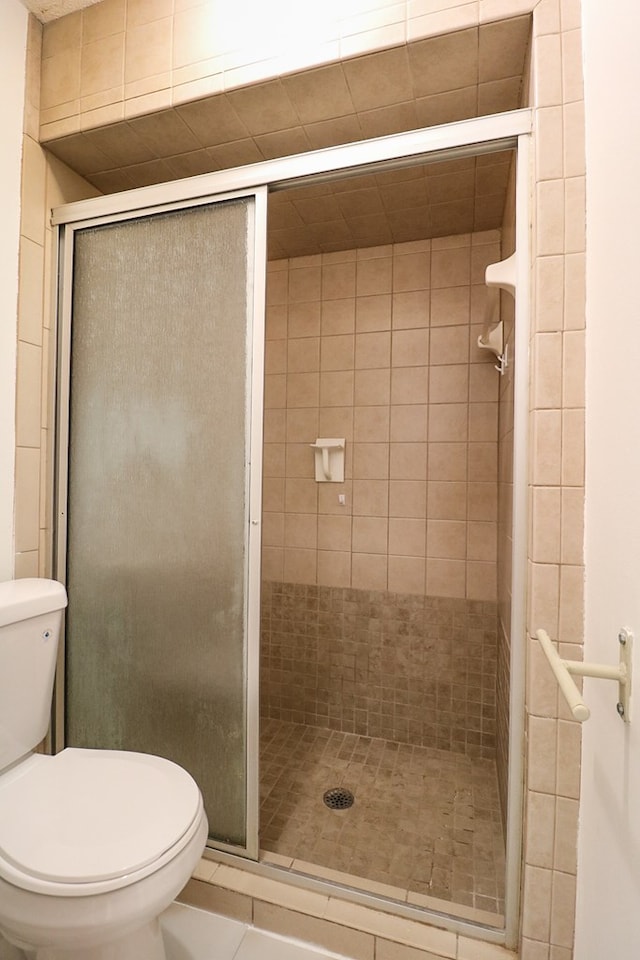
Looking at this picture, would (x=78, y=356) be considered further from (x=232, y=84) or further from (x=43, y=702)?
(x=43, y=702)

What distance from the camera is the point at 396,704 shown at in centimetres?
217

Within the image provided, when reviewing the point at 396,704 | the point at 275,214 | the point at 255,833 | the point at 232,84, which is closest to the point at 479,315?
the point at 275,214

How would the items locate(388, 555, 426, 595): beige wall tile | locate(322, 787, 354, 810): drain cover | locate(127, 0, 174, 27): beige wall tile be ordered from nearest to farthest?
locate(127, 0, 174, 27): beige wall tile < locate(322, 787, 354, 810): drain cover < locate(388, 555, 426, 595): beige wall tile

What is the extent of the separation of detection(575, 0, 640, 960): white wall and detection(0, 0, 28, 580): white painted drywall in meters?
1.56

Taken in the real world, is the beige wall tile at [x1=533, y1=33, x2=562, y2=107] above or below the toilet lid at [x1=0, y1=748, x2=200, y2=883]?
above

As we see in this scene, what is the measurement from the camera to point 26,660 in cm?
125

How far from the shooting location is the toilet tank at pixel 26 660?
3.94ft

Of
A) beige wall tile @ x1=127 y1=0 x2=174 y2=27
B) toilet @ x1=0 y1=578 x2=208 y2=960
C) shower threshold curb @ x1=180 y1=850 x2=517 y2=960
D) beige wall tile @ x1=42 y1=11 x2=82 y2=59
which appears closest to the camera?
toilet @ x1=0 y1=578 x2=208 y2=960

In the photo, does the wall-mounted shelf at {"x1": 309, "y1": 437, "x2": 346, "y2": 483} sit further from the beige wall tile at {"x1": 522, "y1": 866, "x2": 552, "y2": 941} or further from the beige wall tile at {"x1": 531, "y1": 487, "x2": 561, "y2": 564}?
the beige wall tile at {"x1": 522, "y1": 866, "x2": 552, "y2": 941}

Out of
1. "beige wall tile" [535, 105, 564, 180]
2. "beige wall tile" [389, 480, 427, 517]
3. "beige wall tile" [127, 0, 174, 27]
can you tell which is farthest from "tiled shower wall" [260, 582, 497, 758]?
"beige wall tile" [127, 0, 174, 27]

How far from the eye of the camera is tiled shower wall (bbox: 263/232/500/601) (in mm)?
2107

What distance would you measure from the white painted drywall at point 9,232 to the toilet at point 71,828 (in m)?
0.26

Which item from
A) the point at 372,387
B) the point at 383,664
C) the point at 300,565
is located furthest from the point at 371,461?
the point at 383,664

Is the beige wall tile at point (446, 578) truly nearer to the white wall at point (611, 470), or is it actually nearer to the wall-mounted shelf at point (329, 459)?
the wall-mounted shelf at point (329, 459)
